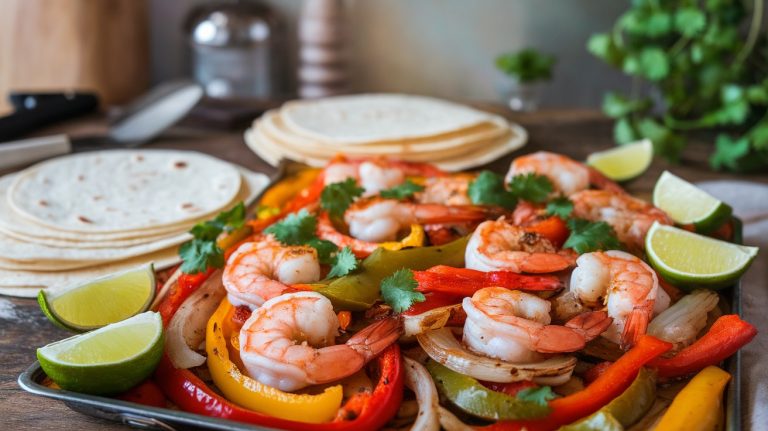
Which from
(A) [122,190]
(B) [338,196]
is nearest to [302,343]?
(B) [338,196]

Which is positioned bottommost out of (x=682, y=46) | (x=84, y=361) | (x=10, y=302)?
(x=10, y=302)

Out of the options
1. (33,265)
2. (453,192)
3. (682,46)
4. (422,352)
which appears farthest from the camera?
(682,46)

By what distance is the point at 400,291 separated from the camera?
218cm

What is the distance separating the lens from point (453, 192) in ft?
9.87

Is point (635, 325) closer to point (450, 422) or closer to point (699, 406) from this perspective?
point (699, 406)

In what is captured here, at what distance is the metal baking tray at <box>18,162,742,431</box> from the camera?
182 centimetres

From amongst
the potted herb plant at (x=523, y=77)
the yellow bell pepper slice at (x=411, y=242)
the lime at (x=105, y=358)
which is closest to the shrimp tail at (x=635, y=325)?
the yellow bell pepper slice at (x=411, y=242)

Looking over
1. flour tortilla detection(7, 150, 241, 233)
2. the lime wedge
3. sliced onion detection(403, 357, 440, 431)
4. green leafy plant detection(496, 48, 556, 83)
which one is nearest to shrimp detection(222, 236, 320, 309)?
sliced onion detection(403, 357, 440, 431)

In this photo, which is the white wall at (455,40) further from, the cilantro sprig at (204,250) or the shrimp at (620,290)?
the shrimp at (620,290)

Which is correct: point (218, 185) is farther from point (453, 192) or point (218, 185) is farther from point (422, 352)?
point (422, 352)

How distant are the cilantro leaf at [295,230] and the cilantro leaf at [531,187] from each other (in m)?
0.77

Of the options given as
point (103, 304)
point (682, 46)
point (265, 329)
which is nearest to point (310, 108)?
point (682, 46)

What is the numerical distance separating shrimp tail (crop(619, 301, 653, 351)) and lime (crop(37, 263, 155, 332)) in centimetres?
136

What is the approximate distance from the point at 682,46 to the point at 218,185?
2478 mm
